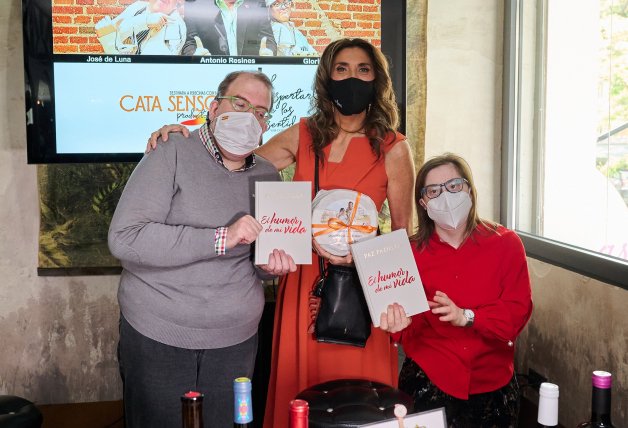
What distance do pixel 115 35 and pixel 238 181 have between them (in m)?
1.63

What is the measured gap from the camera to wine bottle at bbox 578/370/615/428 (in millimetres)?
1254

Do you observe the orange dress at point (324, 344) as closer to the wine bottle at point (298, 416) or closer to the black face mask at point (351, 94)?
the black face mask at point (351, 94)

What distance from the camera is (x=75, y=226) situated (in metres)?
Result: 3.60

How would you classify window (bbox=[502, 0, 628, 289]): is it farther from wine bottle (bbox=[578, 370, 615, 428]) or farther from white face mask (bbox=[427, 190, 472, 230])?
wine bottle (bbox=[578, 370, 615, 428])

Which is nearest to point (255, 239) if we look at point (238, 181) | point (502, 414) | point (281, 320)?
point (238, 181)

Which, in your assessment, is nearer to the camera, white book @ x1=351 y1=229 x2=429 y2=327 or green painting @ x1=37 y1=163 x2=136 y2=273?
white book @ x1=351 y1=229 x2=429 y2=327

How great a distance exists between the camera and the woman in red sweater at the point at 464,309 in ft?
7.38

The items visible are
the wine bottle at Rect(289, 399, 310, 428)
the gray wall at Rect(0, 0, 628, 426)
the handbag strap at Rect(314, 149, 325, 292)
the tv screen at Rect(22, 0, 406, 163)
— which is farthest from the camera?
the gray wall at Rect(0, 0, 628, 426)

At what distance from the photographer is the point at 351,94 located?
8.00 ft

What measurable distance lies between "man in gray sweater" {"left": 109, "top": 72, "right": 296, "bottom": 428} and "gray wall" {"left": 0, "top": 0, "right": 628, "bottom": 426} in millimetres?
1715

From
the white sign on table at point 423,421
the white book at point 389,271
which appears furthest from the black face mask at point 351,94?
the white sign on table at point 423,421

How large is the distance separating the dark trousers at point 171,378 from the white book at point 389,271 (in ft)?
1.42

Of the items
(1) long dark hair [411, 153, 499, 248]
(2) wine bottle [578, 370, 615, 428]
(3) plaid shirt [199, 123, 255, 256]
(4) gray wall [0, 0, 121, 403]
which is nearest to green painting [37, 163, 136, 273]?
(4) gray wall [0, 0, 121, 403]

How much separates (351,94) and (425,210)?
46cm
